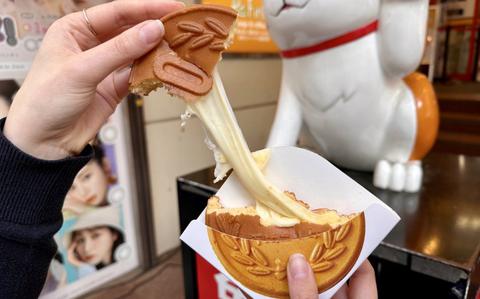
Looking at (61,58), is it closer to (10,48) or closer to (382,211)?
(382,211)

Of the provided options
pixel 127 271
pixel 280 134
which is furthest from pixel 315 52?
pixel 127 271

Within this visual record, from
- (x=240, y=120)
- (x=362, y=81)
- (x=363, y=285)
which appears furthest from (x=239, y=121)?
(x=363, y=285)

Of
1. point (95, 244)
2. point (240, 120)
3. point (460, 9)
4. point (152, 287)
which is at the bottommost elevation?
point (152, 287)

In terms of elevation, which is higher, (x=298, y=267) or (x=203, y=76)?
(x=203, y=76)

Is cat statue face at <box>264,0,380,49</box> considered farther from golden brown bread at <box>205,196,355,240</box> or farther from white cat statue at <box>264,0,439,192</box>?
golden brown bread at <box>205,196,355,240</box>

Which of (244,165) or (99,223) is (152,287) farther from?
(244,165)

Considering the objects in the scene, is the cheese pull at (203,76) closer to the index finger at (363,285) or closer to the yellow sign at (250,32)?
the index finger at (363,285)

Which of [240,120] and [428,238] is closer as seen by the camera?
[428,238]

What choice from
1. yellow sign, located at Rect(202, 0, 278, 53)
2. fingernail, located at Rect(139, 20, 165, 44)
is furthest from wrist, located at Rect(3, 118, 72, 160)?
yellow sign, located at Rect(202, 0, 278, 53)
